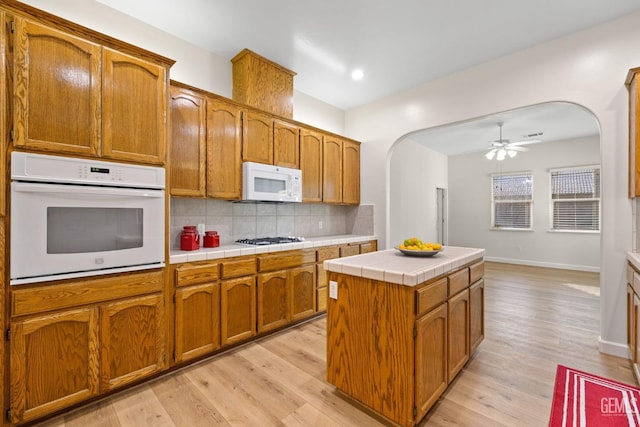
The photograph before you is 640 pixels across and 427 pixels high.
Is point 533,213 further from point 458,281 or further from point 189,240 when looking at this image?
point 189,240

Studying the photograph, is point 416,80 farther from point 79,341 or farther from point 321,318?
point 79,341

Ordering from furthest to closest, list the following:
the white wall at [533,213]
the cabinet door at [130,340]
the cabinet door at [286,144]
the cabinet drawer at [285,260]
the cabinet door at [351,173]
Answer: the white wall at [533,213]
the cabinet door at [351,173]
the cabinet door at [286,144]
the cabinet drawer at [285,260]
the cabinet door at [130,340]

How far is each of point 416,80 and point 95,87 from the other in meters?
3.34

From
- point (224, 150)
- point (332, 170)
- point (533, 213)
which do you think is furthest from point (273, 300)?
point (533, 213)

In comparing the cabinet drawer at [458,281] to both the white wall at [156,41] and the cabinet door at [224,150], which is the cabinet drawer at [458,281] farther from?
the white wall at [156,41]

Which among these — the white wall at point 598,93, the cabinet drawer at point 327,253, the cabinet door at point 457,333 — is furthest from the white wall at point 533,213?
the cabinet door at point 457,333

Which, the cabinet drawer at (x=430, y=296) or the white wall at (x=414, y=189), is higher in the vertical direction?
the white wall at (x=414, y=189)

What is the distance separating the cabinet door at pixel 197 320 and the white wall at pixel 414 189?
3372 mm

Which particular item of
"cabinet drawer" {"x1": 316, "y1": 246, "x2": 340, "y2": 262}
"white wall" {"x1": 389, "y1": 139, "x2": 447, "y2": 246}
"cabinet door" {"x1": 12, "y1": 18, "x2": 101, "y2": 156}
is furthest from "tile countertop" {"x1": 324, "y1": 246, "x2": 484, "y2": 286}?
"white wall" {"x1": 389, "y1": 139, "x2": 447, "y2": 246}

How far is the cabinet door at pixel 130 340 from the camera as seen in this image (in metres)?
1.86

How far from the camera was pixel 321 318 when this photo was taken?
3.51m

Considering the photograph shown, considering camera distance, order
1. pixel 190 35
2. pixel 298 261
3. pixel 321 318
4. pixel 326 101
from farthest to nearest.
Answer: pixel 326 101 → pixel 321 318 → pixel 298 261 → pixel 190 35

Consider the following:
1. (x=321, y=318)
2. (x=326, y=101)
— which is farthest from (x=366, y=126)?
(x=321, y=318)

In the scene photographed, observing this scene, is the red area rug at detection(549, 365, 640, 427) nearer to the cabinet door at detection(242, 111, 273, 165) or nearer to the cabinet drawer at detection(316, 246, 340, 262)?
the cabinet drawer at detection(316, 246, 340, 262)
